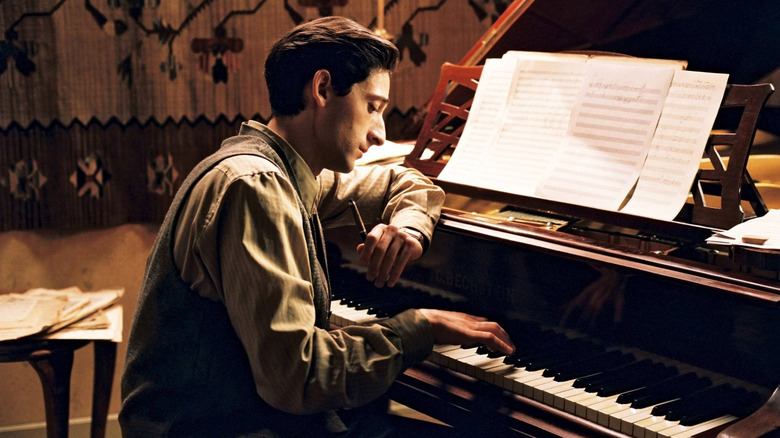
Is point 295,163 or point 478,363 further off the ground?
point 295,163

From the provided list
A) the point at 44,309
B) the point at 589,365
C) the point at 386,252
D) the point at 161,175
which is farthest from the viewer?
the point at 161,175

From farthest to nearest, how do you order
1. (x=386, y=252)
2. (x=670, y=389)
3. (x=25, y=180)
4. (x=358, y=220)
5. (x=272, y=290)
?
(x=25, y=180) → (x=358, y=220) → (x=386, y=252) → (x=670, y=389) → (x=272, y=290)

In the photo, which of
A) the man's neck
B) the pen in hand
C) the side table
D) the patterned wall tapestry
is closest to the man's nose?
the man's neck

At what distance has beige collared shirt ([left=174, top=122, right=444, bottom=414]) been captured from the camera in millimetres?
1328

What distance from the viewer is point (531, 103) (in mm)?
2018

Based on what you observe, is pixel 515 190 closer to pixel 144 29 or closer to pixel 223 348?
pixel 223 348

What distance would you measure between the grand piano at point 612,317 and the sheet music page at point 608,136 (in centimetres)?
6

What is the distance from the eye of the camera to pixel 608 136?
5.90ft

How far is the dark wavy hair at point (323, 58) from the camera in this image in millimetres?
1564

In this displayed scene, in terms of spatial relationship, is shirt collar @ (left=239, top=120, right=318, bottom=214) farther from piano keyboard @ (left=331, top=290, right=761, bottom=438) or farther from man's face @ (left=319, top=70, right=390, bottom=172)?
piano keyboard @ (left=331, top=290, right=761, bottom=438)

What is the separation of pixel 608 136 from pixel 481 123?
41 centimetres

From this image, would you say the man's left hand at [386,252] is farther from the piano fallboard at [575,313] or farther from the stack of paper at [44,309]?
the stack of paper at [44,309]

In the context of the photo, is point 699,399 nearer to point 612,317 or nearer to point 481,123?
point 612,317

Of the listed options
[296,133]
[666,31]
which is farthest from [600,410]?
[666,31]
